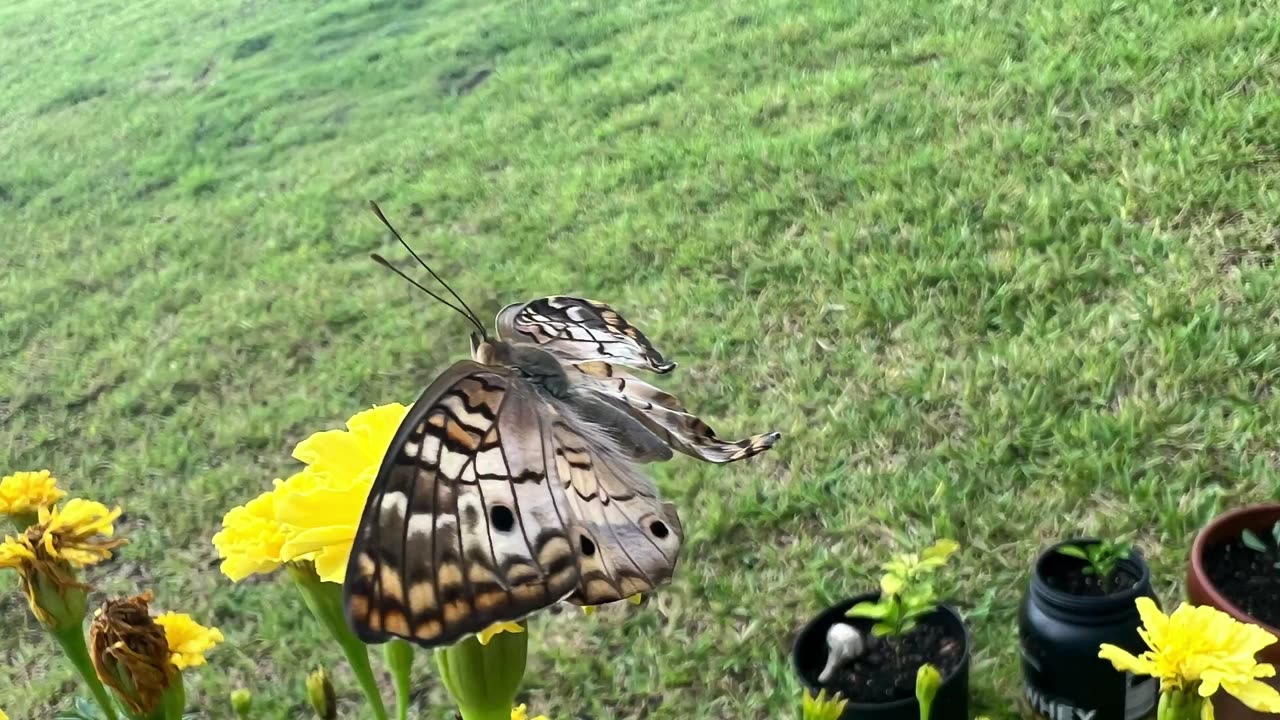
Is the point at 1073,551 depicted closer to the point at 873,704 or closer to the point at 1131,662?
the point at 873,704

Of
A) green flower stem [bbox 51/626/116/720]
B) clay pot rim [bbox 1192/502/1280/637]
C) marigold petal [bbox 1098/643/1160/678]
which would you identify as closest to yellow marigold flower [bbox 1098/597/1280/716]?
marigold petal [bbox 1098/643/1160/678]

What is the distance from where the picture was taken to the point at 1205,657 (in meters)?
0.50

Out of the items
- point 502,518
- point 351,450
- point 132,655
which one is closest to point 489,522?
point 502,518

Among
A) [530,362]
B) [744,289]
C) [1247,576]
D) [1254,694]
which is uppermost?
[530,362]

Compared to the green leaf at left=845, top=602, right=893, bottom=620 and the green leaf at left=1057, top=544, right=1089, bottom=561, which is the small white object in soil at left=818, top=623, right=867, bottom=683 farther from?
the green leaf at left=1057, top=544, right=1089, bottom=561

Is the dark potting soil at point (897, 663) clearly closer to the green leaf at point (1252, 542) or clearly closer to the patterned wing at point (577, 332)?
the green leaf at point (1252, 542)

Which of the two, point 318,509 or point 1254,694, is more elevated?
point 318,509

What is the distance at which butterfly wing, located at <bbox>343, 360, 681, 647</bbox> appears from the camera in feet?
1.65

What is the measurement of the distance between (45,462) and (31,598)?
1.81 metres

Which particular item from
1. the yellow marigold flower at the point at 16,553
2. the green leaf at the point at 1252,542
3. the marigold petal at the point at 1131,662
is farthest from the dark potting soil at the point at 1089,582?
the yellow marigold flower at the point at 16,553

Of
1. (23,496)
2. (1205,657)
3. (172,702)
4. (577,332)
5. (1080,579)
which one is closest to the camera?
(1205,657)

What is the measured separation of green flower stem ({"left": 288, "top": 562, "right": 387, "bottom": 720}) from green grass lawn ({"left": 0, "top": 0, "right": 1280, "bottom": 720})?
2.48 feet

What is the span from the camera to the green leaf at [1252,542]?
965 millimetres

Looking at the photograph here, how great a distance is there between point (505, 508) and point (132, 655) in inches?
8.8
